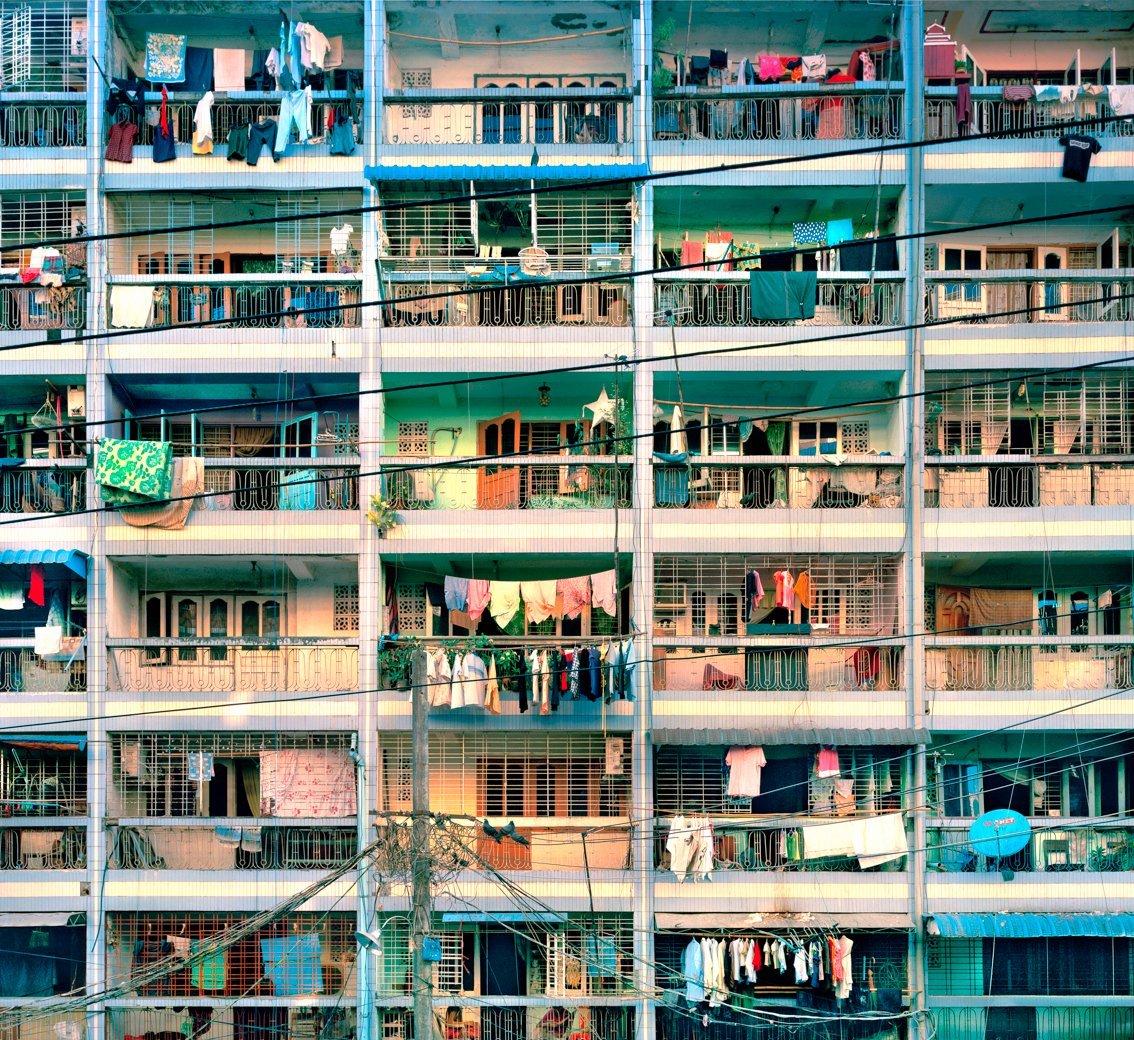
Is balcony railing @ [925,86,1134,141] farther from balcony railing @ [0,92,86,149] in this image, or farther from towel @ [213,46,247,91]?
balcony railing @ [0,92,86,149]

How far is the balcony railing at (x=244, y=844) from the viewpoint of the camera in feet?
74.6

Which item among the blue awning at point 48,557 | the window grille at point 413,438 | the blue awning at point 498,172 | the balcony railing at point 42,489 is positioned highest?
the blue awning at point 498,172

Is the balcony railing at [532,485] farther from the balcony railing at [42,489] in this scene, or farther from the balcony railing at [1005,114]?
the balcony railing at [1005,114]

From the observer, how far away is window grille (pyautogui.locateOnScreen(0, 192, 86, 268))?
24.1m

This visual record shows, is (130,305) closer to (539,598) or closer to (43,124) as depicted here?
(43,124)

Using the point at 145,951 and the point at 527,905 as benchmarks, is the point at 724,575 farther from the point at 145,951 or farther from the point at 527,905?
the point at 145,951

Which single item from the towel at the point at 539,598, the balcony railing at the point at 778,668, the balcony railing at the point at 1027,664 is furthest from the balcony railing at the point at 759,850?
the towel at the point at 539,598

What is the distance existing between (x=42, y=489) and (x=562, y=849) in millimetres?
10821

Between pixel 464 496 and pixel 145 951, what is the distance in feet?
31.0

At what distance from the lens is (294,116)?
23.6 metres

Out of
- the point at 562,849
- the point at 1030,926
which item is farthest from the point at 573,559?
the point at 1030,926

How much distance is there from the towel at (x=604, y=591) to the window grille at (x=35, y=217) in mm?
11222

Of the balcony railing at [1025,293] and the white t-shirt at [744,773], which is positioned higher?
the balcony railing at [1025,293]

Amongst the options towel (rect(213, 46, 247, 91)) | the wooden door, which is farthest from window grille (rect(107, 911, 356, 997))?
towel (rect(213, 46, 247, 91))
